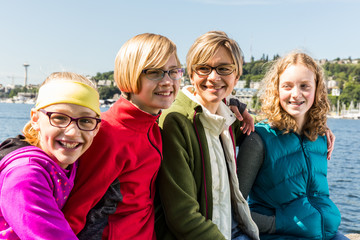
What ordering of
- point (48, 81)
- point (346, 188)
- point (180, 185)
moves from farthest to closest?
point (346, 188) < point (180, 185) < point (48, 81)

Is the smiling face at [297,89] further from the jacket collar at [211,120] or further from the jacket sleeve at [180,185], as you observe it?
the jacket sleeve at [180,185]

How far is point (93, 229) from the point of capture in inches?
95.5

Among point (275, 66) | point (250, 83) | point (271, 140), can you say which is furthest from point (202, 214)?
point (250, 83)

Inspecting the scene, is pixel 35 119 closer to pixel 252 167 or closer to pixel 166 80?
pixel 166 80

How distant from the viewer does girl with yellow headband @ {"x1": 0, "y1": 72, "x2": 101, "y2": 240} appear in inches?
77.1

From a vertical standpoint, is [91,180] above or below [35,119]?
below

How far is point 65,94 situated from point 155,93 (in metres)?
0.66

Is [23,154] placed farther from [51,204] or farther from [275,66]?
[275,66]

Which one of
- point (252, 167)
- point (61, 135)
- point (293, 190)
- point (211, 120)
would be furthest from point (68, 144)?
point (293, 190)

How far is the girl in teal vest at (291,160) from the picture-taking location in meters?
3.41

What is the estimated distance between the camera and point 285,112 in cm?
370

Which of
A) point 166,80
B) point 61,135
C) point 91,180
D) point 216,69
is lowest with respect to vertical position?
point 91,180

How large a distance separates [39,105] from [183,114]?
3.56 ft

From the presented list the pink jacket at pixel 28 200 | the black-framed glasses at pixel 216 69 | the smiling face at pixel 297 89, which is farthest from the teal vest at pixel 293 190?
the pink jacket at pixel 28 200
